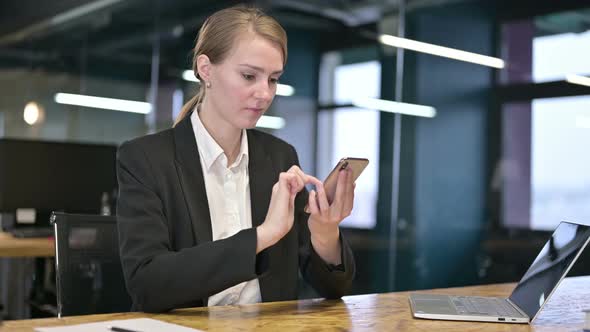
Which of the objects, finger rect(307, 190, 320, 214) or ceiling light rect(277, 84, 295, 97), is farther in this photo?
ceiling light rect(277, 84, 295, 97)

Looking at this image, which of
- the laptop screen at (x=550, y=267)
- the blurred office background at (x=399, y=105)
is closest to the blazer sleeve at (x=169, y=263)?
the laptop screen at (x=550, y=267)

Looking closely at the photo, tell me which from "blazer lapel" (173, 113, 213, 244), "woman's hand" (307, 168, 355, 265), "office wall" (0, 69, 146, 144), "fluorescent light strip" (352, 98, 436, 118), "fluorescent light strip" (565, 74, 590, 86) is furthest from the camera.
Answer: "office wall" (0, 69, 146, 144)

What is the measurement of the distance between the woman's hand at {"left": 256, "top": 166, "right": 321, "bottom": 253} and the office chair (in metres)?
0.60

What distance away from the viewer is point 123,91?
601 cm

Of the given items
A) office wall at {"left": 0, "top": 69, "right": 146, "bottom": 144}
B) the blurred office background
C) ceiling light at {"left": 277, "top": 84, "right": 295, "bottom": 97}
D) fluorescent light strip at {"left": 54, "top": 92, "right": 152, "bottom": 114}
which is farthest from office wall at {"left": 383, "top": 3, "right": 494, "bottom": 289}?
office wall at {"left": 0, "top": 69, "right": 146, "bottom": 144}

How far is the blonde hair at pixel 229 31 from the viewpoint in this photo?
6.22 ft

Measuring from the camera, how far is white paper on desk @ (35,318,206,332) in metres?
1.31

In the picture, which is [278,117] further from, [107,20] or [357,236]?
[107,20]

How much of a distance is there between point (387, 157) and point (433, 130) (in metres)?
0.38

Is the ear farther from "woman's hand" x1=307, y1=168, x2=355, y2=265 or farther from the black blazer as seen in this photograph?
"woman's hand" x1=307, y1=168, x2=355, y2=265

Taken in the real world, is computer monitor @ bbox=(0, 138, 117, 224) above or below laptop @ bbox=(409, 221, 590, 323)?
above

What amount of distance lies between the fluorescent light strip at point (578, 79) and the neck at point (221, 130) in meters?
3.37

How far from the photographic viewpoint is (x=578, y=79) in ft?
15.6

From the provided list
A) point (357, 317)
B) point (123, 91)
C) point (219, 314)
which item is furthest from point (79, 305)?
point (123, 91)
